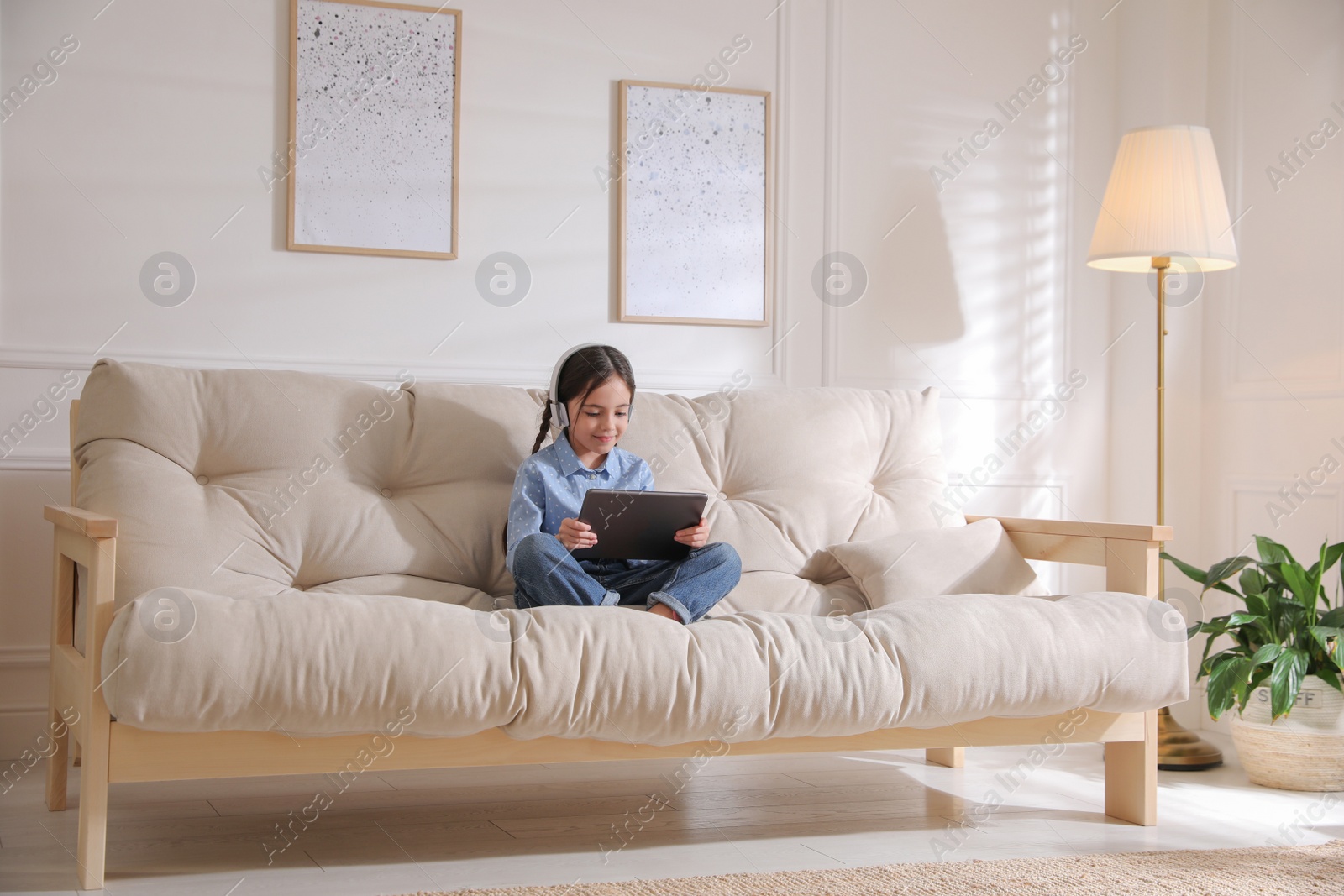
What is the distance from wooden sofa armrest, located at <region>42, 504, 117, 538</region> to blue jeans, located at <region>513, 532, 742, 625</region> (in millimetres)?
662

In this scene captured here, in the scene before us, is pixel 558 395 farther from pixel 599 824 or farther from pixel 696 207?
pixel 696 207

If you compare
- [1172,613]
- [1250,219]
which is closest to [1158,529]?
[1172,613]

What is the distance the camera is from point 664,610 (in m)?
2.06

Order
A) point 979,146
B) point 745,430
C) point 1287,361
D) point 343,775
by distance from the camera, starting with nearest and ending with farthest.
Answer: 1. point 343,775
2. point 745,430
3. point 1287,361
4. point 979,146

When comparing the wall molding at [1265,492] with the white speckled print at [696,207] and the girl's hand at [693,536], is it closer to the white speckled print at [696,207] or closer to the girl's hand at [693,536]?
the white speckled print at [696,207]

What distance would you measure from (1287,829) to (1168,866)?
0.44 metres

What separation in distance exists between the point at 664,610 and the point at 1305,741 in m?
1.41

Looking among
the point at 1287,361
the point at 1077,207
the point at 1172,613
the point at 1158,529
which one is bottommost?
the point at 1172,613

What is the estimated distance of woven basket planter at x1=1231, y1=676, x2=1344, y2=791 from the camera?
2436 mm

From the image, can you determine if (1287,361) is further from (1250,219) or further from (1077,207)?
(1077,207)

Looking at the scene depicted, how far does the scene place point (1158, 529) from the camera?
2145 millimetres

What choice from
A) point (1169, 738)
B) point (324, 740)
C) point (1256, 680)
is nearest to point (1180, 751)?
point (1169, 738)

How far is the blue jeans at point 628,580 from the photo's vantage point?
81.5 inches

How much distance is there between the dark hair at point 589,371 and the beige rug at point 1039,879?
35.5 inches
